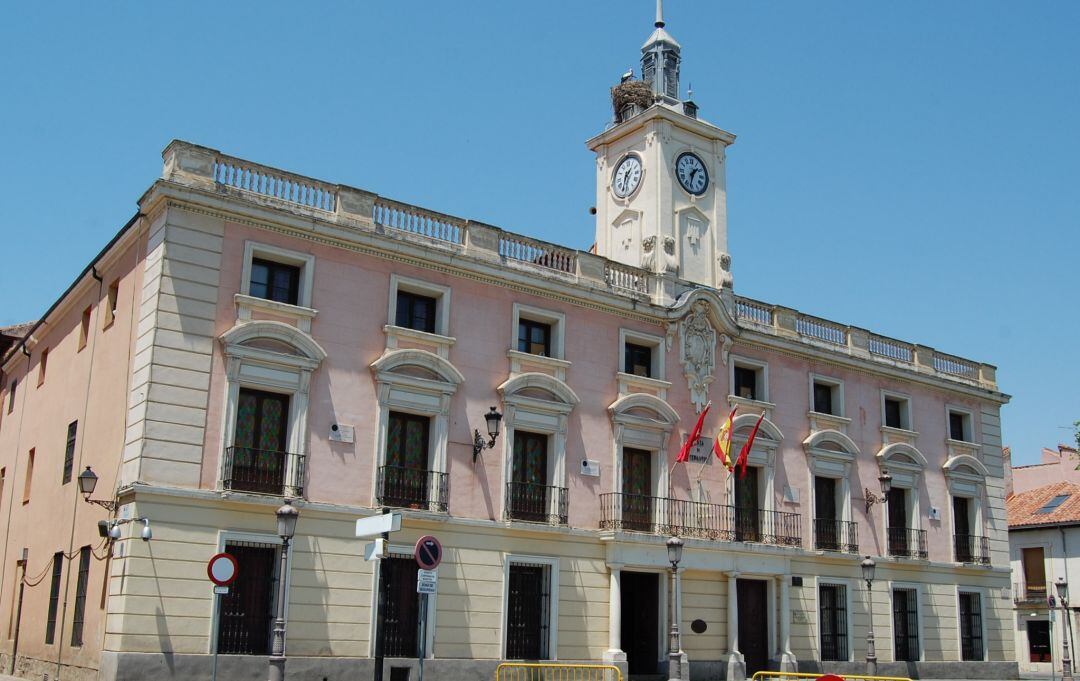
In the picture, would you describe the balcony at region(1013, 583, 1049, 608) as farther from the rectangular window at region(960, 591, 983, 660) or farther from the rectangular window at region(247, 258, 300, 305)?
the rectangular window at region(247, 258, 300, 305)

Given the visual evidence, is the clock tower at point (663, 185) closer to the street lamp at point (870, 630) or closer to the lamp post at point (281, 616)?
the street lamp at point (870, 630)

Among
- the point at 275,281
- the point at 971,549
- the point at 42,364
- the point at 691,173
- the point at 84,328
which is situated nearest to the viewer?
the point at 275,281

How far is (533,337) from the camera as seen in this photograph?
25.1m

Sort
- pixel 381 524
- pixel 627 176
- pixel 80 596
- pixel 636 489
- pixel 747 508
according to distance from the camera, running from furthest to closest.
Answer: pixel 627 176 → pixel 747 508 → pixel 636 489 → pixel 80 596 → pixel 381 524

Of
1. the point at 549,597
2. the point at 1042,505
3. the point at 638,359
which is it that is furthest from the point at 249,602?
the point at 1042,505

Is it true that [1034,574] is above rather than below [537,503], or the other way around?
below

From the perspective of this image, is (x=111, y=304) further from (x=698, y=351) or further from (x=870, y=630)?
(x=870, y=630)

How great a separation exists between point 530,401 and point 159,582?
28.3ft

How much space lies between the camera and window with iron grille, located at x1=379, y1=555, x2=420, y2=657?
69.8 ft

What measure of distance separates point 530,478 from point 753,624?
7544mm

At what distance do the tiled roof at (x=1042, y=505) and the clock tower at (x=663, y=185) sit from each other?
2022 cm

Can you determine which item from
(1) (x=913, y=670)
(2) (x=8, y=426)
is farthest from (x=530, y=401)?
(2) (x=8, y=426)

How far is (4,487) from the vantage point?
29391 mm

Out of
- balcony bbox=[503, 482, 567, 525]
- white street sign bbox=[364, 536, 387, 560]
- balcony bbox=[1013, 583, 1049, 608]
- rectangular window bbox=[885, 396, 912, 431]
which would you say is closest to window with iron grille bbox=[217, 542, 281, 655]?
white street sign bbox=[364, 536, 387, 560]
